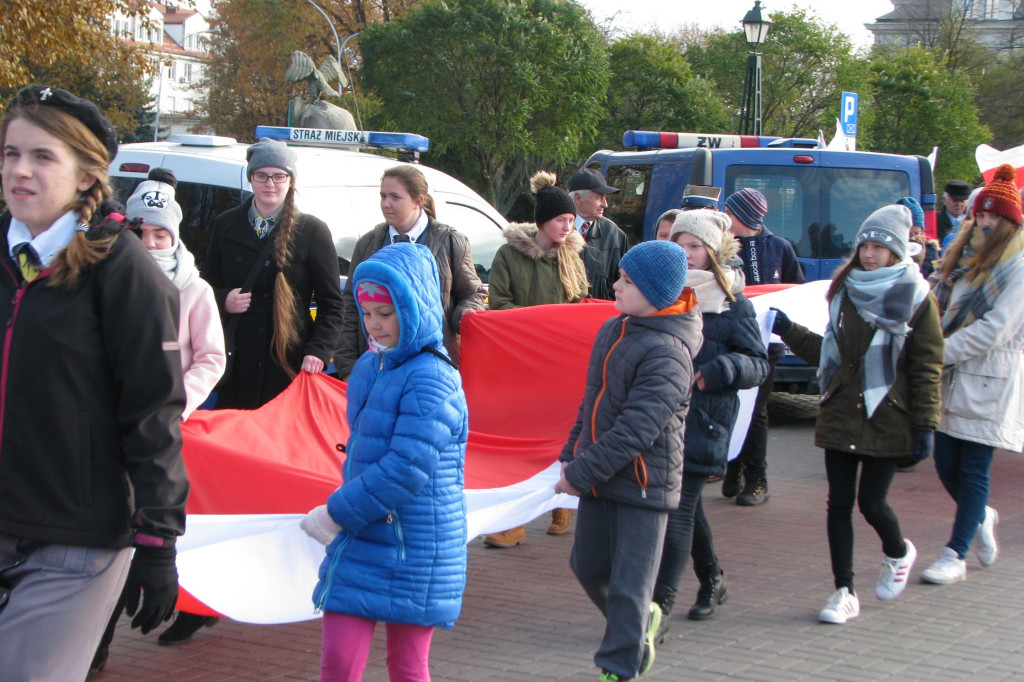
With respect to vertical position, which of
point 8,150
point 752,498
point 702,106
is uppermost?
point 702,106

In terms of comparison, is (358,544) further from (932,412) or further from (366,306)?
(932,412)

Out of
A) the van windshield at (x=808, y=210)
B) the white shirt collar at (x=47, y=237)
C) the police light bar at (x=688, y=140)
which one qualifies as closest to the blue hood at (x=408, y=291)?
the white shirt collar at (x=47, y=237)

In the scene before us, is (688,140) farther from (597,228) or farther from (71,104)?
(71,104)

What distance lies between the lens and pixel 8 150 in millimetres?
2666

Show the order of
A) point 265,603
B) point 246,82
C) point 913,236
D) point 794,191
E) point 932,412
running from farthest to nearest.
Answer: point 246,82, point 794,191, point 913,236, point 932,412, point 265,603

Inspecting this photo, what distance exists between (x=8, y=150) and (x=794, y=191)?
9019mm

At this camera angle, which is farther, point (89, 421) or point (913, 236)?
point (913, 236)

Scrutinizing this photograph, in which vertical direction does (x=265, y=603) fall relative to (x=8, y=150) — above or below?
below

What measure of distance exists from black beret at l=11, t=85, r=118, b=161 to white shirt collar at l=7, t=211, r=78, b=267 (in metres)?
0.23

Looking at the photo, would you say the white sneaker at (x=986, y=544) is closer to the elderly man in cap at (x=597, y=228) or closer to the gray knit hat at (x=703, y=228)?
the gray knit hat at (x=703, y=228)

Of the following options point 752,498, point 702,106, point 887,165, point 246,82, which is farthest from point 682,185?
point 246,82

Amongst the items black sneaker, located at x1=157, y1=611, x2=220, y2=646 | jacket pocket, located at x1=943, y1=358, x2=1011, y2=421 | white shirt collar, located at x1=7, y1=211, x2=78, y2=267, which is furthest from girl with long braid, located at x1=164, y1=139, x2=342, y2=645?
jacket pocket, located at x1=943, y1=358, x2=1011, y2=421

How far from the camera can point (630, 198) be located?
1205 centimetres

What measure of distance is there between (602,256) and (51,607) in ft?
17.9
